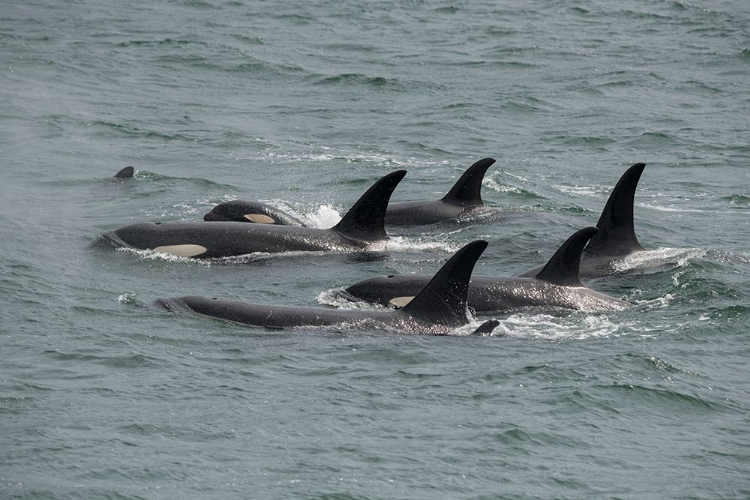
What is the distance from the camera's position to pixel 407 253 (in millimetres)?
21016

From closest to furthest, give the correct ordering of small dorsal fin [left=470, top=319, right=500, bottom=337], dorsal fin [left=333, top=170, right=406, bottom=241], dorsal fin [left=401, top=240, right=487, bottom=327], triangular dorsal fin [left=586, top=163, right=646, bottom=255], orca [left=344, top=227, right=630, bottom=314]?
dorsal fin [left=401, top=240, right=487, bottom=327], small dorsal fin [left=470, top=319, right=500, bottom=337], orca [left=344, top=227, right=630, bottom=314], triangular dorsal fin [left=586, top=163, right=646, bottom=255], dorsal fin [left=333, top=170, right=406, bottom=241]

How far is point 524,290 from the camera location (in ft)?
57.4

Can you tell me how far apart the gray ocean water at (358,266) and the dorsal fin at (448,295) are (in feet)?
1.34

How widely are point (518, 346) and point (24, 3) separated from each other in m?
38.6

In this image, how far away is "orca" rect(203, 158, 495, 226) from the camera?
2233 centimetres

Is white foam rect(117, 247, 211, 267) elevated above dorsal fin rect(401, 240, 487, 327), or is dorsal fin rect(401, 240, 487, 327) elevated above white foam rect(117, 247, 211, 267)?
dorsal fin rect(401, 240, 487, 327)

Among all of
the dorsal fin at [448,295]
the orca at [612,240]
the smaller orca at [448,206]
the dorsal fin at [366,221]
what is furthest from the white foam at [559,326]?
the smaller orca at [448,206]

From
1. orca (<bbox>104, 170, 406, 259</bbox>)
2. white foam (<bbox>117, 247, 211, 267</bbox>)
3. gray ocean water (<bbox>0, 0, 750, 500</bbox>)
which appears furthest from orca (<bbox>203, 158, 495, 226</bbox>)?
white foam (<bbox>117, 247, 211, 267</bbox>)

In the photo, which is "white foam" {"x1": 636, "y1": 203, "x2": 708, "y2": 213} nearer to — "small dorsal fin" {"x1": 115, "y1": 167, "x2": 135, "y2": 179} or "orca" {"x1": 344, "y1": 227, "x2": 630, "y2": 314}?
"orca" {"x1": 344, "y1": 227, "x2": 630, "y2": 314}

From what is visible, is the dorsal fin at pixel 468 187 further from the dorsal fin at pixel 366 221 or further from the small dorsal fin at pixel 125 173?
the small dorsal fin at pixel 125 173

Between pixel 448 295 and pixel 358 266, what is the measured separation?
4.51m

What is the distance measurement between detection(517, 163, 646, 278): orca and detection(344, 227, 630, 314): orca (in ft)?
6.83

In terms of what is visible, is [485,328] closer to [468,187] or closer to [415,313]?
[415,313]

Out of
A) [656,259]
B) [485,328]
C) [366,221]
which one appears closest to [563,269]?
[485,328]
